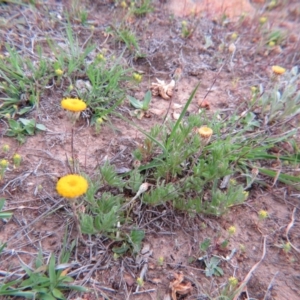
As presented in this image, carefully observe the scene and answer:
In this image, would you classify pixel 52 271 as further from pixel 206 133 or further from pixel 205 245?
pixel 206 133

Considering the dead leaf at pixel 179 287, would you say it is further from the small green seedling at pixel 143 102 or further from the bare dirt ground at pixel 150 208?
the small green seedling at pixel 143 102

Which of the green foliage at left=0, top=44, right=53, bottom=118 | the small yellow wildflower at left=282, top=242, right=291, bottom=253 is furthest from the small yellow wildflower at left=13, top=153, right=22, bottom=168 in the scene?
the small yellow wildflower at left=282, top=242, right=291, bottom=253

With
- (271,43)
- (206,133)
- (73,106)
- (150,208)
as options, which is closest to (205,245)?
(150,208)

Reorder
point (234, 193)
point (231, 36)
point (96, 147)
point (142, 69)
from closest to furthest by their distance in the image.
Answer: point (234, 193) → point (96, 147) → point (142, 69) → point (231, 36)

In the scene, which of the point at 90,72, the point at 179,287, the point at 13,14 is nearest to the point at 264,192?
the point at 179,287

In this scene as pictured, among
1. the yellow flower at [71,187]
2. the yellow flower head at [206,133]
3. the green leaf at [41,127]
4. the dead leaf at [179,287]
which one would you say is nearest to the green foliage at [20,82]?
the green leaf at [41,127]

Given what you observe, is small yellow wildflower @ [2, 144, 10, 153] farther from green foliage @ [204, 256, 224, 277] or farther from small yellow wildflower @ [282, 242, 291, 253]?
small yellow wildflower @ [282, 242, 291, 253]

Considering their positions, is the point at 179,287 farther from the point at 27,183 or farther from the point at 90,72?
the point at 90,72

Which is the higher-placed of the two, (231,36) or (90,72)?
(231,36)
